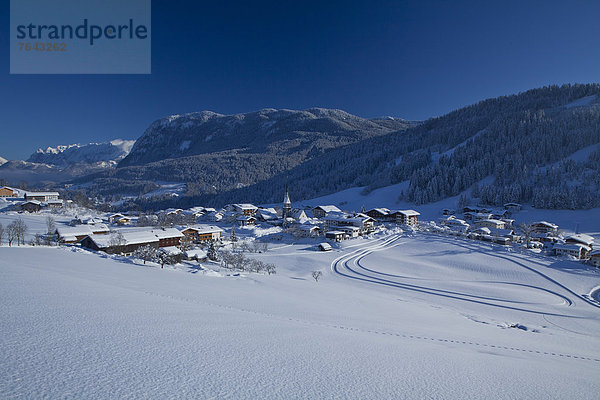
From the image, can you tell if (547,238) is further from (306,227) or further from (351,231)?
(306,227)

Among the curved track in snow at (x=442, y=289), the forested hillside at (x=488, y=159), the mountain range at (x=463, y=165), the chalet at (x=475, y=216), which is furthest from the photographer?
the mountain range at (x=463, y=165)

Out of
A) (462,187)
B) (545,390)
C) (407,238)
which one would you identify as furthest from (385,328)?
(462,187)

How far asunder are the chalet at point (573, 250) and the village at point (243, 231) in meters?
0.09

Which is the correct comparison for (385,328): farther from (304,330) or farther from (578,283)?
(578,283)

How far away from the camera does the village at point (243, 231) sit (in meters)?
27.4

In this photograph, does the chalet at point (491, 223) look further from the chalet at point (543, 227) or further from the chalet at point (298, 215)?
the chalet at point (298, 215)

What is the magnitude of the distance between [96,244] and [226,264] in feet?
42.2

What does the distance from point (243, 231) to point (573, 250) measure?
4668 centimetres

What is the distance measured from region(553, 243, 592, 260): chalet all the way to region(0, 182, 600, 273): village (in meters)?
0.09

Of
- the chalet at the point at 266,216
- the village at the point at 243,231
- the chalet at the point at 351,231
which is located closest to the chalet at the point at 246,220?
the village at the point at 243,231

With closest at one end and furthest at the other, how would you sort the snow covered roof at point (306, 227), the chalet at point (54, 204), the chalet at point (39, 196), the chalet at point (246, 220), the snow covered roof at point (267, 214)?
the snow covered roof at point (306, 227), the chalet at point (54, 204), the chalet at point (246, 220), the chalet at point (39, 196), the snow covered roof at point (267, 214)

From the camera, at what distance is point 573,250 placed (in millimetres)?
34156

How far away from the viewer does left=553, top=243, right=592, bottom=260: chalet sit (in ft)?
112

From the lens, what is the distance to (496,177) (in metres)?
79.2
